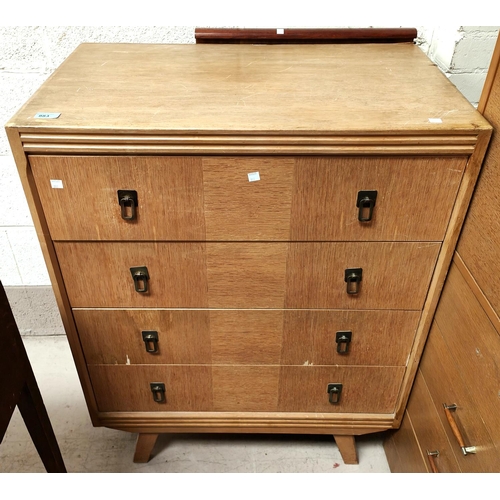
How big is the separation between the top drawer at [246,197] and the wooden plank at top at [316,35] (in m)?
0.50

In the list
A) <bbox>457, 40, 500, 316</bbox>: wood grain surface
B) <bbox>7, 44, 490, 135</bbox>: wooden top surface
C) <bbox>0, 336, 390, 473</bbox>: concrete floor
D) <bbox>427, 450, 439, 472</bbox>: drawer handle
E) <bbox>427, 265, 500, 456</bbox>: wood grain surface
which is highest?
<bbox>7, 44, 490, 135</bbox>: wooden top surface

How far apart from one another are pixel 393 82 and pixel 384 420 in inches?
32.1

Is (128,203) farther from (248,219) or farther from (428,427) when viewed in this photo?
(428,427)

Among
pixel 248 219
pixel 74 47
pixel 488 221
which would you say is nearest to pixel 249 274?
pixel 248 219

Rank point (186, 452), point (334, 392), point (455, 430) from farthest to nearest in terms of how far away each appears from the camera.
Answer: point (186, 452), point (334, 392), point (455, 430)

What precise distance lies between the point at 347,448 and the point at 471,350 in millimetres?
560

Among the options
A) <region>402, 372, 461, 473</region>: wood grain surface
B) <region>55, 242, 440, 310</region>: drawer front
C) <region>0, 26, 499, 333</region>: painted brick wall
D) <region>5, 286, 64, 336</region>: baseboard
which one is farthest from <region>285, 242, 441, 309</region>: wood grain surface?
<region>5, 286, 64, 336</region>: baseboard

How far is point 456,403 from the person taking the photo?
3.08 feet

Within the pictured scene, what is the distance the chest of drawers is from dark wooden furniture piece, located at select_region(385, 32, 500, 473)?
0.10 ft

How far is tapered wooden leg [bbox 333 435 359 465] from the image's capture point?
1281 mm

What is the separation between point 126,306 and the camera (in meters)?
1.01

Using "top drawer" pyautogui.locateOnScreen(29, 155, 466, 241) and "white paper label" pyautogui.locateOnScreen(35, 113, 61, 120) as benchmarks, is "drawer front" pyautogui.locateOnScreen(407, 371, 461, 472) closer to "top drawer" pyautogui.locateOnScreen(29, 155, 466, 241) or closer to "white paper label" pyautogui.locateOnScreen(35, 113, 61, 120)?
"top drawer" pyautogui.locateOnScreen(29, 155, 466, 241)

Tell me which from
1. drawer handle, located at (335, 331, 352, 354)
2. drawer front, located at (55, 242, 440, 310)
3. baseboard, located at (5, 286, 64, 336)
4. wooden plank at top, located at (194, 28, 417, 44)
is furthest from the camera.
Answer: baseboard, located at (5, 286, 64, 336)

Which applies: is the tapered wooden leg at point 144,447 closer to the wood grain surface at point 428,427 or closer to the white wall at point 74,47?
the wood grain surface at point 428,427
